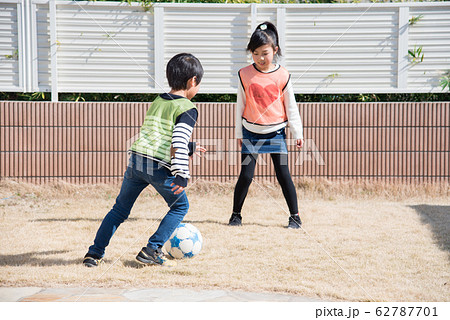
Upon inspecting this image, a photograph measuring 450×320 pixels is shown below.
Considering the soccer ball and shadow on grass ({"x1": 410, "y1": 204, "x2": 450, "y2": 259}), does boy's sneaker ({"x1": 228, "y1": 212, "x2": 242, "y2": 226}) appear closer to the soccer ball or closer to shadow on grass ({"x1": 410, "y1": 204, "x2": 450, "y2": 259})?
the soccer ball

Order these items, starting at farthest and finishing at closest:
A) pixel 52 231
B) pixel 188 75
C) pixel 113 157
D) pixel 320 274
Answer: pixel 113 157 → pixel 52 231 → pixel 188 75 → pixel 320 274

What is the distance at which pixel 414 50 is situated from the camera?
5871mm

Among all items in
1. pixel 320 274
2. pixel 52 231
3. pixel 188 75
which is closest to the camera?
pixel 320 274

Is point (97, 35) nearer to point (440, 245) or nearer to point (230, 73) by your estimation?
point (230, 73)

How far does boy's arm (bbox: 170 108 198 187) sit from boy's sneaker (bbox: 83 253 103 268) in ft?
2.24

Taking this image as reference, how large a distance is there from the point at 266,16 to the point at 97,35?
1.99m

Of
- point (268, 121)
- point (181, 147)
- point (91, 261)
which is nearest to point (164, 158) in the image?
point (181, 147)

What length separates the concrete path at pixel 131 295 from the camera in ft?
7.76

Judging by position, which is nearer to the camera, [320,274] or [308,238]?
[320,274]

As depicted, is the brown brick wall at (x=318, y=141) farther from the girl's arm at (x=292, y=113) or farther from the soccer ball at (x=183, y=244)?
the soccer ball at (x=183, y=244)

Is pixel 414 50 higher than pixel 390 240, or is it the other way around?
pixel 414 50

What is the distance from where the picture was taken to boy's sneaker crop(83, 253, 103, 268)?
2972mm

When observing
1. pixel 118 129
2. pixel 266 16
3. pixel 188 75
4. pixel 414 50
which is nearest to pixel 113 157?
pixel 118 129

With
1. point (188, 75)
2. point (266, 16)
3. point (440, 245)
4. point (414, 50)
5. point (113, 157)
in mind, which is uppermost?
point (266, 16)
